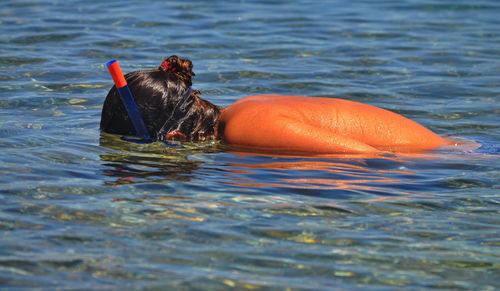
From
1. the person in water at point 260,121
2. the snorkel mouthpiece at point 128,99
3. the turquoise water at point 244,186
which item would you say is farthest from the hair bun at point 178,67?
the turquoise water at point 244,186

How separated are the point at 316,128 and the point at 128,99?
1.27m

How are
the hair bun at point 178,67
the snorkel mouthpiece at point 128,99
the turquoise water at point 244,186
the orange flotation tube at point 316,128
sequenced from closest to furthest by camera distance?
the turquoise water at point 244,186, the snorkel mouthpiece at point 128,99, the orange flotation tube at point 316,128, the hair bun at point 178,67

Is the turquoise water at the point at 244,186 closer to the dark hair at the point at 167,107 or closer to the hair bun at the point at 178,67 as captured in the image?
the dark hair at the point at 167,107

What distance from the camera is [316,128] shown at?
18.2 ft

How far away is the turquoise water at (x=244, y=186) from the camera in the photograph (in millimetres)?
3725

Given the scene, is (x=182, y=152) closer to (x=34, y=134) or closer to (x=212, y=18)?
(x=34, y=134)

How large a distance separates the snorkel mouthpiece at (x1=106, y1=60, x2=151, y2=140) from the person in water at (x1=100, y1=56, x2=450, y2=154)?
43 millimetres

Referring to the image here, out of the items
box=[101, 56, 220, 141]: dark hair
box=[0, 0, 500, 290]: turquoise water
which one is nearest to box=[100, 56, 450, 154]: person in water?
box=[101, 56, 220, 141]: dark hair

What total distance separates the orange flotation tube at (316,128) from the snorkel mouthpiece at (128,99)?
0.56 m

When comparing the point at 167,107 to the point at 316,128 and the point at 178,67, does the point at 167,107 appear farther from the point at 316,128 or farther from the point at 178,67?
the point at 316,128

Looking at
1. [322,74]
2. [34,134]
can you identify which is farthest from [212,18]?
[34,134]

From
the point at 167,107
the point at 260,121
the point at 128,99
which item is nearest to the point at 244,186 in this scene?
the point at 260,121

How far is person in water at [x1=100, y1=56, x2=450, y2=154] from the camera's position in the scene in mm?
5523

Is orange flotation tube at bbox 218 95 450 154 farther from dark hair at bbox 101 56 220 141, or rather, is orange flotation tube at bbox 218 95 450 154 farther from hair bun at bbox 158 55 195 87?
hair bun at bbox 158 55 195 87
